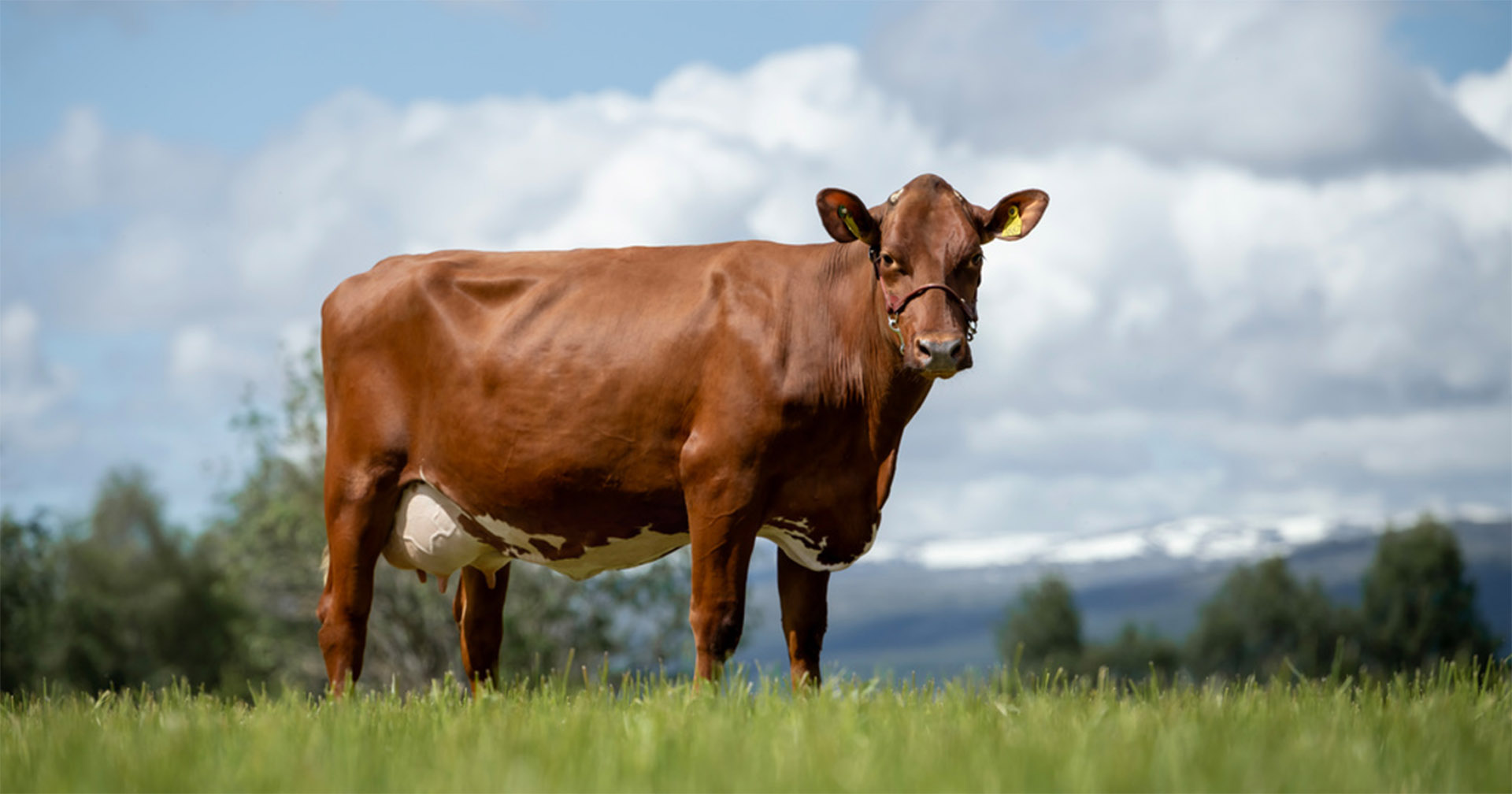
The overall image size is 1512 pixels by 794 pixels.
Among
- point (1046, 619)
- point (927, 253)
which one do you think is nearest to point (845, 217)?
point (927, 253)

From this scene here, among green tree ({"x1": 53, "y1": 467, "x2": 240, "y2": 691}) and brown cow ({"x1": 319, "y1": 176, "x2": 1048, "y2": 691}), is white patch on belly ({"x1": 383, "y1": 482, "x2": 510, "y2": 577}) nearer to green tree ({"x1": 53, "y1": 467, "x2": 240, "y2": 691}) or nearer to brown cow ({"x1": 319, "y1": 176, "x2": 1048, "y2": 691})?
brown cow ({"x1": 319, "y1": 176, "x2": 1048, "y2": 691})

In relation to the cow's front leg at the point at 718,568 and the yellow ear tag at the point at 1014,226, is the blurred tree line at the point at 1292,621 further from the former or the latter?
the cow's front leg at the point at 718,568

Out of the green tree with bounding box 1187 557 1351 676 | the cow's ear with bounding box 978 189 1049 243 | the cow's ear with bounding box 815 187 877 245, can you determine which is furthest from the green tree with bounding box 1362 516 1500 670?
the cow's ear with bounding box 815 187 877 245

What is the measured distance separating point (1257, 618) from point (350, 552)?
92.5 m

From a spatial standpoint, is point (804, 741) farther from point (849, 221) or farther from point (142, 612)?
point (142, 612)

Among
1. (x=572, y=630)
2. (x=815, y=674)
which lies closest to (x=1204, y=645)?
(x=572, y=630)

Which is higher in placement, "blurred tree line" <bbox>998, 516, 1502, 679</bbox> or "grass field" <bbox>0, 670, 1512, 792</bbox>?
"grass field" <bbox>0, 670, 1512, 792</bbox>

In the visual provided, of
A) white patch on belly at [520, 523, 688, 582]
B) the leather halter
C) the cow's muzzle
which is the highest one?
the leather halter

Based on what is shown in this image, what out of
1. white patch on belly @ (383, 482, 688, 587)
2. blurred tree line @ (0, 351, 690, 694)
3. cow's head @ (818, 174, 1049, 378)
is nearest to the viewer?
cow's head @ (818, 174, 1049, 378)

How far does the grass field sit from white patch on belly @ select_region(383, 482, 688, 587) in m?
1.29

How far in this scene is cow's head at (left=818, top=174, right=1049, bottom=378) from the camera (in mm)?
7039

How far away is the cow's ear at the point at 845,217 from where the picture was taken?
750cm

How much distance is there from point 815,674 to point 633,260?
8.89 ft

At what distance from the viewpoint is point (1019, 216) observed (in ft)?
25.8
